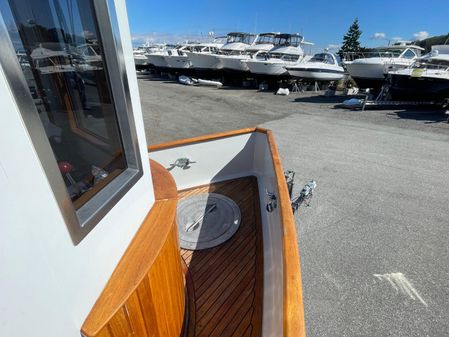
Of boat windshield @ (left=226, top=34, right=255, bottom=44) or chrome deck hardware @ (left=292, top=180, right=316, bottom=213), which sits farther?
boat windshield @ (left=226, top=34, right=255, bottom=44)

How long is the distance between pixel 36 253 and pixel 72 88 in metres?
0.80

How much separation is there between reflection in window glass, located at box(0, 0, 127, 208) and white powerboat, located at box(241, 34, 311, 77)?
47.6 ft

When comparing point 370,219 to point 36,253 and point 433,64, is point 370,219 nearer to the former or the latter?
point 36,253

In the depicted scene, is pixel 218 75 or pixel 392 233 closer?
pixel 392 233

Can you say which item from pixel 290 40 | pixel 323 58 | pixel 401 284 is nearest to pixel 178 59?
pixel 290 40

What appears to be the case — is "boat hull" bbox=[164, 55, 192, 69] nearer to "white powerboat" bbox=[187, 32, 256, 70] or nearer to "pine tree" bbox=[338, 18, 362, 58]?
"white powerboat" bbox=[187, 32, 256, 70]

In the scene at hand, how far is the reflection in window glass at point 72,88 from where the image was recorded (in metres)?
0.90

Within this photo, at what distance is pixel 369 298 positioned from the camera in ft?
7.50

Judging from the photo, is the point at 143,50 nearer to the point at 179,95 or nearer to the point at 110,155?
the point at 179,95

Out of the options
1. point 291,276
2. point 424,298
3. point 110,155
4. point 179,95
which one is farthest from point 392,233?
point 179,95

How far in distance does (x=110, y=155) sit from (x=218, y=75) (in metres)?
19.5

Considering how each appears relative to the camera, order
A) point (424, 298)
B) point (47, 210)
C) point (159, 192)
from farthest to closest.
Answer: point (424, 298)
point (159, 192)
point (47, 210)

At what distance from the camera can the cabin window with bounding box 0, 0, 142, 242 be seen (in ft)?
2.83

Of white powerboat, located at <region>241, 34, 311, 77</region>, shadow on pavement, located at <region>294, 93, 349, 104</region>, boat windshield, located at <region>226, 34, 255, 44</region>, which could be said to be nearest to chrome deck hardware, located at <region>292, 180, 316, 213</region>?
shadow on pavement, located at <region>294, 93, 349, 104</region>
